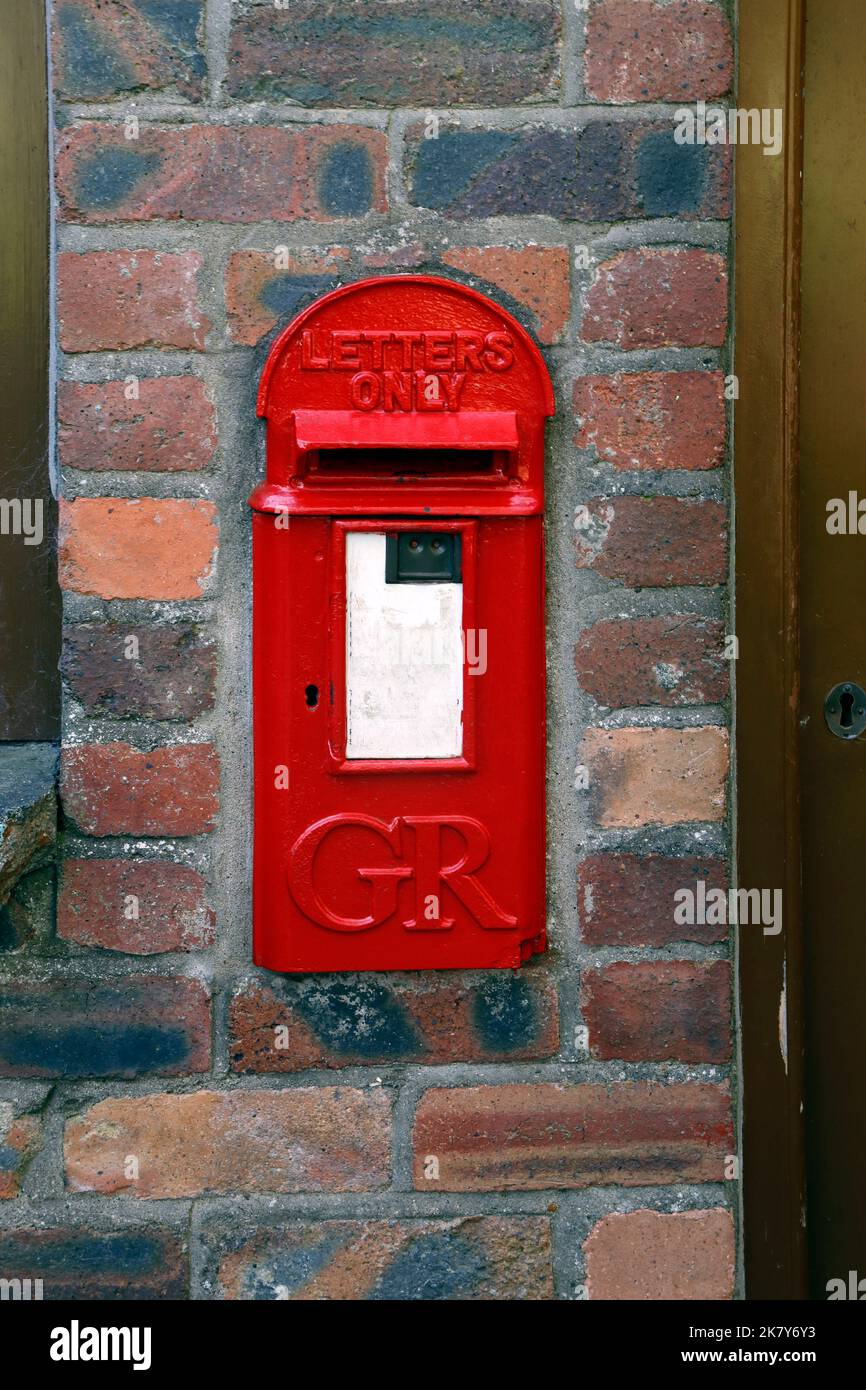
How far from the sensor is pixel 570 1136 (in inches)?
51.6

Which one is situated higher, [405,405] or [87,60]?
[87,60]

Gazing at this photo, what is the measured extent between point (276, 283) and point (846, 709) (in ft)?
2.67

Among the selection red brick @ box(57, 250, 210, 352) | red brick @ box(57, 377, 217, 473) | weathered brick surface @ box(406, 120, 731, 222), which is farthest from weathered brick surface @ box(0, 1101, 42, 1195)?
weathered brick surface @ box(406, 120, 731, 222)

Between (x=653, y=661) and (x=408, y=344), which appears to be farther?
(x=653, y=661)

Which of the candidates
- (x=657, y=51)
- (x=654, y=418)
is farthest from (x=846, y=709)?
(x=657, y=51)

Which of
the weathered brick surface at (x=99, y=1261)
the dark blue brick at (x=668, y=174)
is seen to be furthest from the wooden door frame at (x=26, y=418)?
the dark blue brick at (x=668, y=174)

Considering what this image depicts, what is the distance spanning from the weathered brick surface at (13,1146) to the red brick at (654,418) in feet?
3.19

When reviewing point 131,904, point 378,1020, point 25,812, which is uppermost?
point 25,812

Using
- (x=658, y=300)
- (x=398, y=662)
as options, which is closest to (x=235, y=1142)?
(x=398, y=662)

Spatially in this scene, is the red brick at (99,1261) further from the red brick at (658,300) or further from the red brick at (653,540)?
the red brick at (658,300)

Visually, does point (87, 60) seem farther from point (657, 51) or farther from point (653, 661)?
point (653, 661)

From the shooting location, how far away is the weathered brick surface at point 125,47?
1.20 m

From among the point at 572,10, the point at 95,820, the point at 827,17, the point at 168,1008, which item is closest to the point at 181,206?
the point at 572,10

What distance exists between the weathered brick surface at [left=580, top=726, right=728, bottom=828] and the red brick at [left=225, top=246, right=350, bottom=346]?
57 cm
